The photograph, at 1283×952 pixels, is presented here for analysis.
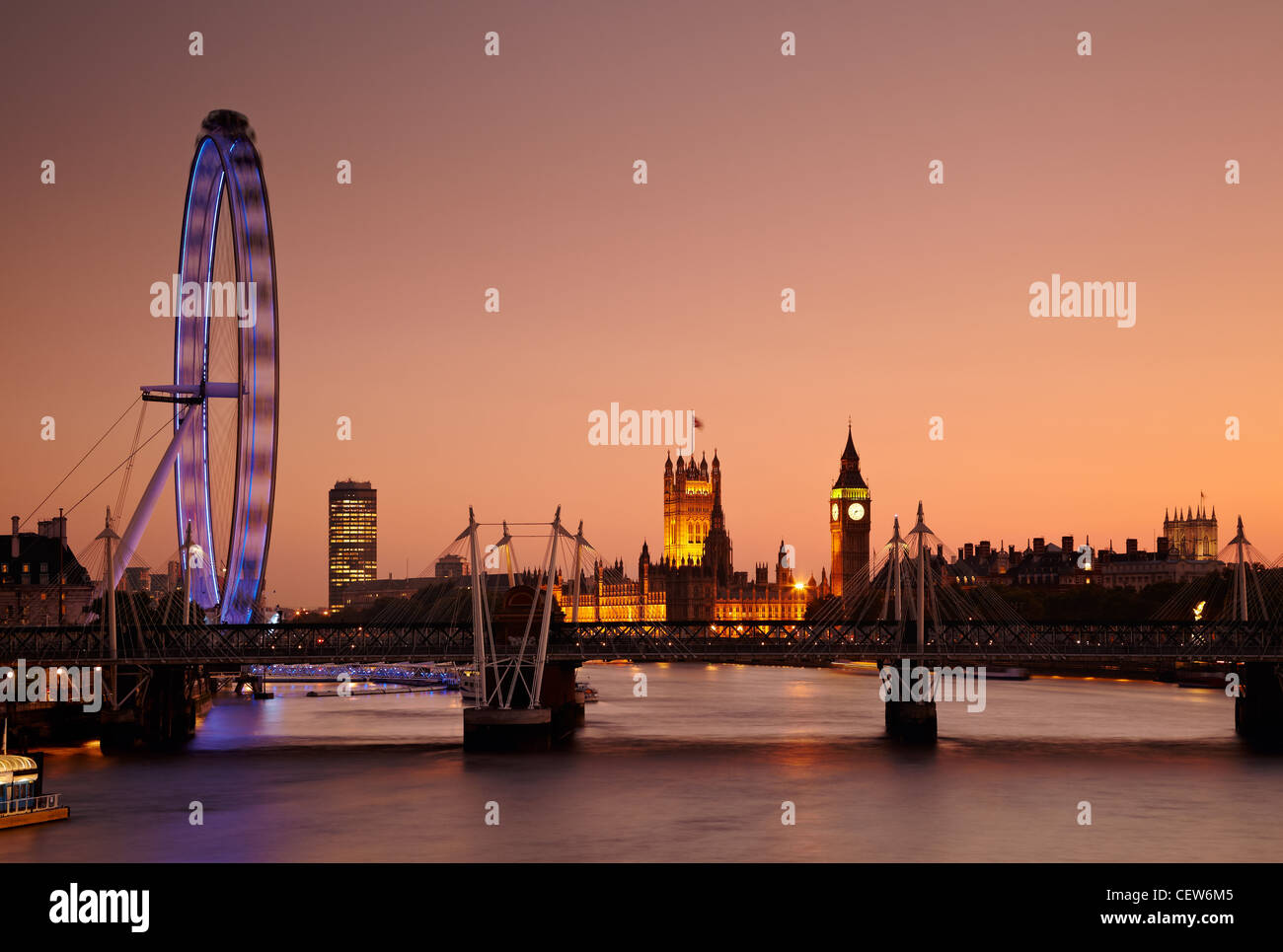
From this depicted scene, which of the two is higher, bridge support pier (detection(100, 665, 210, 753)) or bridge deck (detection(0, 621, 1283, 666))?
bridge deck (detection(0, 621, 1283, 666))

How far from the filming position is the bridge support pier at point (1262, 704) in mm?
75125

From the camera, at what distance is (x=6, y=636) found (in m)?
73.5

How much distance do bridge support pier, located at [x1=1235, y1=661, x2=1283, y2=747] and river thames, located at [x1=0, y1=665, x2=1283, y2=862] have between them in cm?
166

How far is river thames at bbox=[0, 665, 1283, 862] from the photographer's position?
143 ft

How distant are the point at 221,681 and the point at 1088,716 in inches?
3005

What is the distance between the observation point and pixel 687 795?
53.9 m

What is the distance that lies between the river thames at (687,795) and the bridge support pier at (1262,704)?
5.43 feet

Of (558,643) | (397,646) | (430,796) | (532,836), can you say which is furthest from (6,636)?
(532,836)

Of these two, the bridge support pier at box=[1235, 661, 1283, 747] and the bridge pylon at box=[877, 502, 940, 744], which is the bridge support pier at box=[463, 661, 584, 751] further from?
the bridge support pier at box=[1235, 661, 1283, 747]

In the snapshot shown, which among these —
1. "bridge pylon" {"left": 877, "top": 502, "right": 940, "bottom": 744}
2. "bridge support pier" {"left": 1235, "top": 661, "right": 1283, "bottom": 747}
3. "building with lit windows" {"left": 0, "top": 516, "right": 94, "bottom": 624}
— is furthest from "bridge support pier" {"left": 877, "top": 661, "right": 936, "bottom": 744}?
"building with lit windows" {"left": 0, "top": 516, "right": 94, "bottom": 624}

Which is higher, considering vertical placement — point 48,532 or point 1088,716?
point 48,532

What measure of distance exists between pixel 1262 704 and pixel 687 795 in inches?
1384
